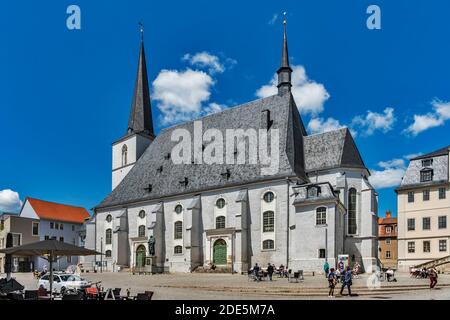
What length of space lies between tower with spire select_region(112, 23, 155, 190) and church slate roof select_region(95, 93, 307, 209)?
2701mm

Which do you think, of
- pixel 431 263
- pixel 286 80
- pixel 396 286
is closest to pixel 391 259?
pixel 431 263

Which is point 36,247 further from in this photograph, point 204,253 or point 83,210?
point 83,210

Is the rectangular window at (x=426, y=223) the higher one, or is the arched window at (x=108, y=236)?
the rectangular window at (x=426, y=223)

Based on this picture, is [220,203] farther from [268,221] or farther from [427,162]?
[427,162]

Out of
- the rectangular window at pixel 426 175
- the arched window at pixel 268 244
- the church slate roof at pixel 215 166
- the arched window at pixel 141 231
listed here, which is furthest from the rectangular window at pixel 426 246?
the arched window at pixel 141 231

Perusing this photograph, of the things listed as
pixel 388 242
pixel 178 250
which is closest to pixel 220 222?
pixel 178 250

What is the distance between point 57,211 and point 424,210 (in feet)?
183

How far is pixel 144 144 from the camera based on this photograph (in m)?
61.6

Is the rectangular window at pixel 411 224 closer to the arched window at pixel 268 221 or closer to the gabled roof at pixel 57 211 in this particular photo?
the arched window at pixel 268 221

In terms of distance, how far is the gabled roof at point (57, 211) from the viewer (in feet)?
218

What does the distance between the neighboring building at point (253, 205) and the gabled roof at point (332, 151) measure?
0.36 ft

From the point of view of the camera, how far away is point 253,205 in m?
41.6

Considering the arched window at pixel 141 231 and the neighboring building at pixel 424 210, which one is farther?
the arched window at pixel 141 231
